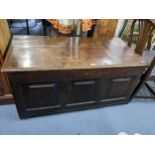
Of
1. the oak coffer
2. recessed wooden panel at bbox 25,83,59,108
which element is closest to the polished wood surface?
the oak coffer

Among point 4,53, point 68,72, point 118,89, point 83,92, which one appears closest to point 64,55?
point 68,72

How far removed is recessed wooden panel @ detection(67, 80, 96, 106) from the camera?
1.38m

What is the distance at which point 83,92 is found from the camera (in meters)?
1.46

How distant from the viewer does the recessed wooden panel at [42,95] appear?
50.5 inches

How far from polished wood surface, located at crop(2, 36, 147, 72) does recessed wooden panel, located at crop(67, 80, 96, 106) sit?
7.8 inches

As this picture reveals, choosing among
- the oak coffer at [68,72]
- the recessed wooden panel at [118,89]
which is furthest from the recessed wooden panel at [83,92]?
the recessed wooden panel at [118,89]

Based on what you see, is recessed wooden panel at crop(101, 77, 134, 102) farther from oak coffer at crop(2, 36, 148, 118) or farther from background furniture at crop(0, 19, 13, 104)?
background furniture at crop(0, 19, 13, 104)

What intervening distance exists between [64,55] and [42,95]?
399mm

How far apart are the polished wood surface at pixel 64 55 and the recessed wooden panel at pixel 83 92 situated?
197 mm

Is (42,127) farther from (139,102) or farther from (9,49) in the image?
(139,102)

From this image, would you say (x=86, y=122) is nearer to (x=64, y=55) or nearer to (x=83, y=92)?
(x=83, y=92)

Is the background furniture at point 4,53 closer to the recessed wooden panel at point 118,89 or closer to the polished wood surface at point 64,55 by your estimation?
the polished wood surface at point 64,55
